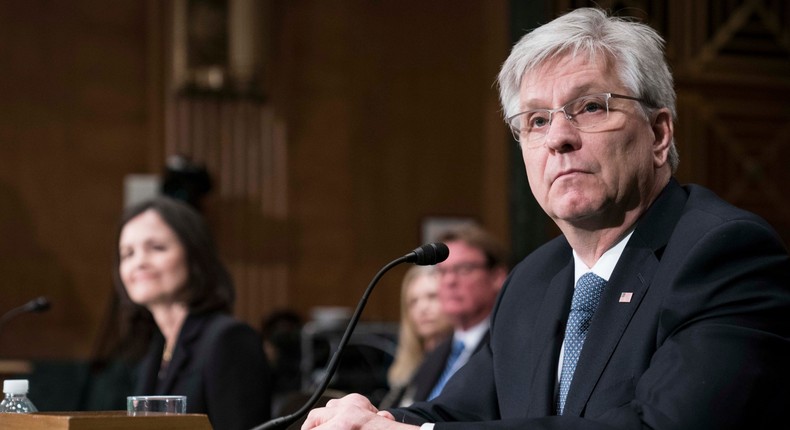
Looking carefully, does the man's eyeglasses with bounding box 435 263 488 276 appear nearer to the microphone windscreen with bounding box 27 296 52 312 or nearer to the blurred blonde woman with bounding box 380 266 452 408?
the blurred blonde woman with bounding box 380 266 452 408

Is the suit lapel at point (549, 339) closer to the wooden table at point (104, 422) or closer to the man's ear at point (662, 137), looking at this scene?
the man's ear at point (662, 137)

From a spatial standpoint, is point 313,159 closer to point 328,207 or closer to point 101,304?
point 328,207

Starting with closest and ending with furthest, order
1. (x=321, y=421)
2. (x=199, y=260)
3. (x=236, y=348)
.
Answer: (x=321, y=421)
(x=236, y=348)
(x=199, y=260)

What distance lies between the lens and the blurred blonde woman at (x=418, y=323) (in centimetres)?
679

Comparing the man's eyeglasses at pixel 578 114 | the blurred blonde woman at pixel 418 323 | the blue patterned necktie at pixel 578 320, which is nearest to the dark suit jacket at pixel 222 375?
the blue patterned necktie at pixel 578 320

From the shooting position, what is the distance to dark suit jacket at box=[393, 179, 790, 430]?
7.50 ft

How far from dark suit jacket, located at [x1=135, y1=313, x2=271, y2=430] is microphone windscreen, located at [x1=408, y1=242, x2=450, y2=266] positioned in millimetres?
1543

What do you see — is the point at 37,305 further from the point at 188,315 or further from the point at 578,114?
the point at 578,114

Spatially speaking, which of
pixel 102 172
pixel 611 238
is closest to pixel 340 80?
pixel 102 172

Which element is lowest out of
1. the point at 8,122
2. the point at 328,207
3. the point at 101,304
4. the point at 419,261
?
the point at 101,304

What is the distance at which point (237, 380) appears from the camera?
13.7 ft

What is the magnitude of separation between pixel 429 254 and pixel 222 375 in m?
1.67

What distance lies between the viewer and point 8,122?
28.7 ft

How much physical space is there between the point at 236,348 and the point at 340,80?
5802mm
